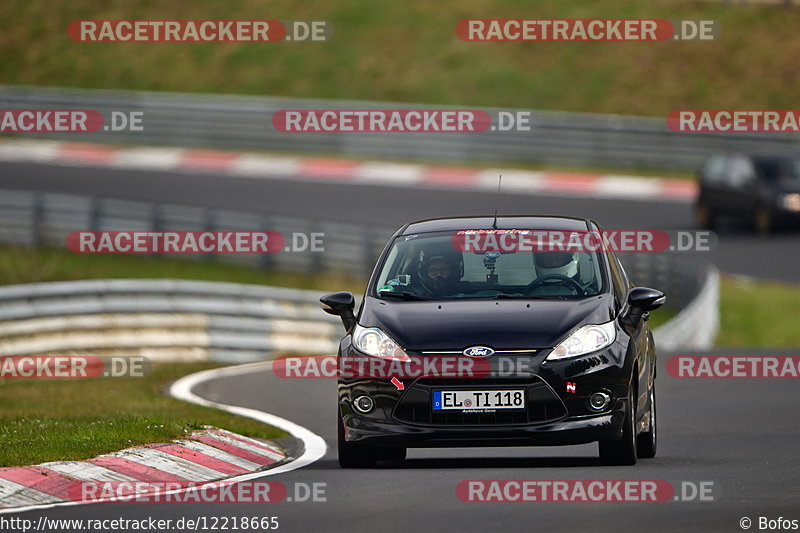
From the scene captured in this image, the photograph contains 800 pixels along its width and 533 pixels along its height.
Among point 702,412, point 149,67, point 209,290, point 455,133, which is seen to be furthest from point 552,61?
point 702,412

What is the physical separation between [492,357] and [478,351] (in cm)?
9

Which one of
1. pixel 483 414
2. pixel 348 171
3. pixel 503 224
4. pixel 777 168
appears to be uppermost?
pixel 348 171

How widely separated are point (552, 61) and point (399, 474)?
35.3m

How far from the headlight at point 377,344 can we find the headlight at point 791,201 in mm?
21545

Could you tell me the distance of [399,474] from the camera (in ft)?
34.7

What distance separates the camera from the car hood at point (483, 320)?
407 inches

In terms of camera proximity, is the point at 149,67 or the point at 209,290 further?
the point at 149,67

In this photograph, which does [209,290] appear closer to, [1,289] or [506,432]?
[1,289]

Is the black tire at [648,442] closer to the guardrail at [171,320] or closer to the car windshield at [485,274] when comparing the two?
the car windshield at [485,274]

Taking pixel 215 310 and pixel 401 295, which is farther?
pixel 215 310

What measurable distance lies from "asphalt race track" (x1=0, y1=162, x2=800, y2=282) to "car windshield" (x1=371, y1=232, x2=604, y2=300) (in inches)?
760

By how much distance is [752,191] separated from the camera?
31078mm

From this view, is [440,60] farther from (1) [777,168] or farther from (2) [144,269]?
(2) [144,269]

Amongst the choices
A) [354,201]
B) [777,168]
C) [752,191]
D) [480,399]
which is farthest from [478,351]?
[354,201]
